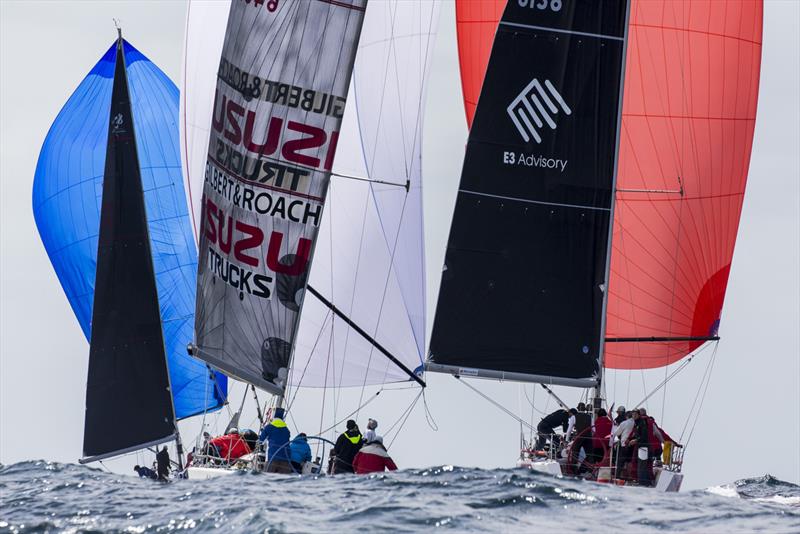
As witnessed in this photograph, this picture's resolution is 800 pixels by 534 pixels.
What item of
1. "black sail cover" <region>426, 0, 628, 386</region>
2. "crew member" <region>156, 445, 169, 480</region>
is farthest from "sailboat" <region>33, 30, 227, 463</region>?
"black sail cover" <region>426, 0, 628, 386</region>

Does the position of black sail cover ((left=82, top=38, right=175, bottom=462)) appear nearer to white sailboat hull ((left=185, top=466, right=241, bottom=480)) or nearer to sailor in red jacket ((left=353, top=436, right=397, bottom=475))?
white sailboat hull ((left=185, top=466, right=241, bottom=480))

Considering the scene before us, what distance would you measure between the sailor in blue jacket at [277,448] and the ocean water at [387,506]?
490 millimetres

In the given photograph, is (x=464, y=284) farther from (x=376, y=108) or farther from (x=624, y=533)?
(x=624, y=533)

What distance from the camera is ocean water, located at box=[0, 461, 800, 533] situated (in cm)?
1541

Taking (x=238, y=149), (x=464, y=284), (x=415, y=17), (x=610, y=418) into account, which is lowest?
(x=610, y=418)

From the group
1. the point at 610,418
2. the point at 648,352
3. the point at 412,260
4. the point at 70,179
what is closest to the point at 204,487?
the point at 610,418

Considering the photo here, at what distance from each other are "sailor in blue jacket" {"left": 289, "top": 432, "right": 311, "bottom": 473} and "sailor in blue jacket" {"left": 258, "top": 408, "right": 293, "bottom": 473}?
72mm

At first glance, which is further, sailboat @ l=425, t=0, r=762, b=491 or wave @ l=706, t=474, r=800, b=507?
wave @ l=706, t=474, r=800, b=507

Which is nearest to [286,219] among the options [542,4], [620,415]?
[542,4]

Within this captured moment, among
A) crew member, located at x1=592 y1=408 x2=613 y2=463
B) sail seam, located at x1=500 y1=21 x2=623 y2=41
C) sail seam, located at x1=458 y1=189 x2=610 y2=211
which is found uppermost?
sail seam, located at x1=500 y1=21 x2=623 y2=41

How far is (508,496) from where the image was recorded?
17000 millimetres

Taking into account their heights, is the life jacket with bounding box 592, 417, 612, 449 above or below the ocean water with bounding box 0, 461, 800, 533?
above

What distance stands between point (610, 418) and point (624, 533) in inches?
238

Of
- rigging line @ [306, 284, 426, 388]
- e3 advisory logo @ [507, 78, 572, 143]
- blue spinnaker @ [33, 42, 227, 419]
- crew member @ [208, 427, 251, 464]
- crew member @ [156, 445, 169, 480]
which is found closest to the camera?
e3 advisory logo @ [507, 78, 572, 143]
